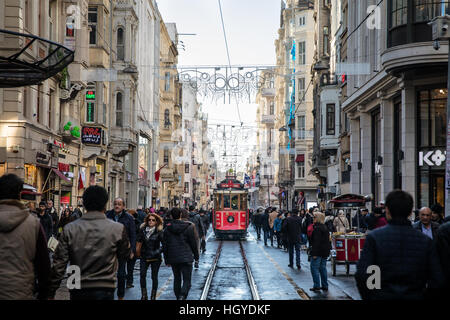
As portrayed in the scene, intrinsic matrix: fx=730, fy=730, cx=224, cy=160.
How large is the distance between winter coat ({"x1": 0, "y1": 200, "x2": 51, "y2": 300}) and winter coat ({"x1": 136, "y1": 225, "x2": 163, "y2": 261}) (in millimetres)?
6856

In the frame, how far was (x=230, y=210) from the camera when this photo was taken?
4206 centimetres

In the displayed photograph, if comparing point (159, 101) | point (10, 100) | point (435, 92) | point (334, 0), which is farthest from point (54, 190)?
point (159, 101)

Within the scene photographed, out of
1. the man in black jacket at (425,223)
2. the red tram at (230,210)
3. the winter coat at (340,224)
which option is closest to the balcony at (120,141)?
the red tram at (230,210)

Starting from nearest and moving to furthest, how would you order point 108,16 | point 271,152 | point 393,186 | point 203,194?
point 393,186, point 108,16, point 271,152, point 203,194

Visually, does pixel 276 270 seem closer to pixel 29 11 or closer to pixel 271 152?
pixel 29 11

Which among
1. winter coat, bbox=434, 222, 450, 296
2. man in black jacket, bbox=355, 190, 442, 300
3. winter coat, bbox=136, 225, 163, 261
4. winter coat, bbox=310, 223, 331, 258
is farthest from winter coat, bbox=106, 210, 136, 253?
man in black jacket, bbox=355, 190, 442, 300

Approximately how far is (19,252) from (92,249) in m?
0.89

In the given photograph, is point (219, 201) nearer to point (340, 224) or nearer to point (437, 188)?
point (437, 188)

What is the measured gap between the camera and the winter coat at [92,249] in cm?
666

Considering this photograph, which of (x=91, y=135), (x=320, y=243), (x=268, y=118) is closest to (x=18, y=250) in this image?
(x=320, y=243)

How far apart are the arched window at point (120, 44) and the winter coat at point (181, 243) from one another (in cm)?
3375

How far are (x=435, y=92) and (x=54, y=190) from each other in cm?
1563
